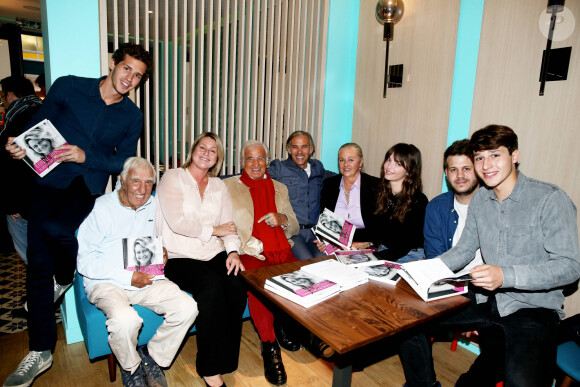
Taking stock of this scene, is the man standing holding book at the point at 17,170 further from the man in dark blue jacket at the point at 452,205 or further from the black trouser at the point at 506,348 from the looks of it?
the man in dark blue jacket at the point at 452,205

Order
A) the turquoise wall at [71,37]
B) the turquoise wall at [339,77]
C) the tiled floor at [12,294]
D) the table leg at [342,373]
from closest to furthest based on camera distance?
the table leg at [342,373]
the turquoise wall at [71,37]
the tiled floor at [12,294]
the turquoise wall at [339,77]

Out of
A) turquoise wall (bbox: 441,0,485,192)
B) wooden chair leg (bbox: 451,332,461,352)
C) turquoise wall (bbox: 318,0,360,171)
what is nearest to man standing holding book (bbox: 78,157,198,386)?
wooden chair leg (bbox: 451,332,461,352)

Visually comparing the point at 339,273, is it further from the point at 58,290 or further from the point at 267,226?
the point at 58,290

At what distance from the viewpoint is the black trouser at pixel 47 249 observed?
216cm

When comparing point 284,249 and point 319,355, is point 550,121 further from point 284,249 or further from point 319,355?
point 319,355

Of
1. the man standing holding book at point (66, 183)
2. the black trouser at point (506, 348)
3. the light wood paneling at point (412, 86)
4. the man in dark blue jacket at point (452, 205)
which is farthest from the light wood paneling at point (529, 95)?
the man standing holding book at point (66, 183)

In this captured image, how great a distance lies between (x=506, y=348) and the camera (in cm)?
170

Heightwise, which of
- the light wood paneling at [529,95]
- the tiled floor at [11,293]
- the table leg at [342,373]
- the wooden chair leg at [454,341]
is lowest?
the tiled floor at [11,293]

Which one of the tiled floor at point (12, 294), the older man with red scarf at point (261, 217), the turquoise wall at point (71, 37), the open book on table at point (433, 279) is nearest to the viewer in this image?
the open book on table at point (433, 279)

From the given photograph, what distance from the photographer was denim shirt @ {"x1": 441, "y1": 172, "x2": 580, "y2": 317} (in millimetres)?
1642

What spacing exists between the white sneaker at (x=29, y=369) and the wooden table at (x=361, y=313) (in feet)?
4.79

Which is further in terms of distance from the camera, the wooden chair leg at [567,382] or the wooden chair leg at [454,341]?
the wooden chair leg at [454,341]

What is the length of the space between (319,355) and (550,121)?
2213 mm

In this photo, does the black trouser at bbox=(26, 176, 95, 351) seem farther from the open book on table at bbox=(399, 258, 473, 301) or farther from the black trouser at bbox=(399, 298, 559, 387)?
the black trouser at bbox=(399, 298, 559, 387)
